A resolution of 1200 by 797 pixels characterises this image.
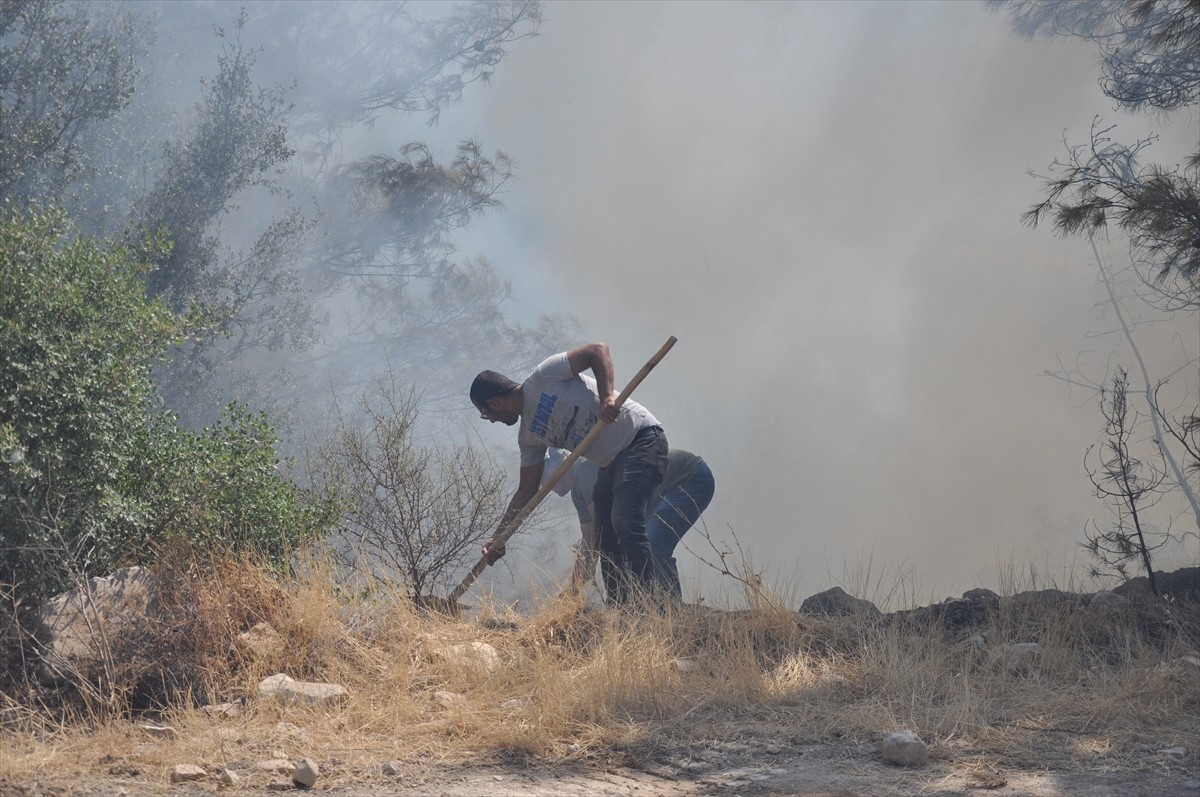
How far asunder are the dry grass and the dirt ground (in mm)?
47

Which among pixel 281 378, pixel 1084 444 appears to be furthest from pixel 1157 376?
pixel 281 378

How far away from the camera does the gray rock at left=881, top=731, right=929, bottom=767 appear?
328 cm

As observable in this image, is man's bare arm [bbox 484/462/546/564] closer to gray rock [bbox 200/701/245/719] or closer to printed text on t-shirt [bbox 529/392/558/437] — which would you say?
printed text on t-shirt [bbox 529/392/558/437]

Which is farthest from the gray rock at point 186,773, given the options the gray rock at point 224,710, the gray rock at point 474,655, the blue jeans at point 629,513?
the blue jeans at point 629,513

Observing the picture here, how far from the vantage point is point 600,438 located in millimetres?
4992

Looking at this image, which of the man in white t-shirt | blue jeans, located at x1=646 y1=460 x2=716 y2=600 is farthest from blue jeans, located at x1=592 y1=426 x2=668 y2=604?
blue jeans, located at x1=646 y1=460 x2=716 y2=600

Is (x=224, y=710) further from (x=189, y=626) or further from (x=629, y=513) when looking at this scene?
(x=629, y=513)

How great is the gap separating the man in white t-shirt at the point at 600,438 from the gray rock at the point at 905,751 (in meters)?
1.64

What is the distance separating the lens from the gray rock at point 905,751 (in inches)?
129

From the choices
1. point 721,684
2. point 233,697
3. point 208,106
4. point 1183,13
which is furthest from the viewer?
point 208,106

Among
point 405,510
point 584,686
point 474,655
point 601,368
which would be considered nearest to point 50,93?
point 405,510

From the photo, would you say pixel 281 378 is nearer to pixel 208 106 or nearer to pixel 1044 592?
pixel 208 106

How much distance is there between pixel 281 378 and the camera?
1388cm

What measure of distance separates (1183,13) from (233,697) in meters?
5.37
